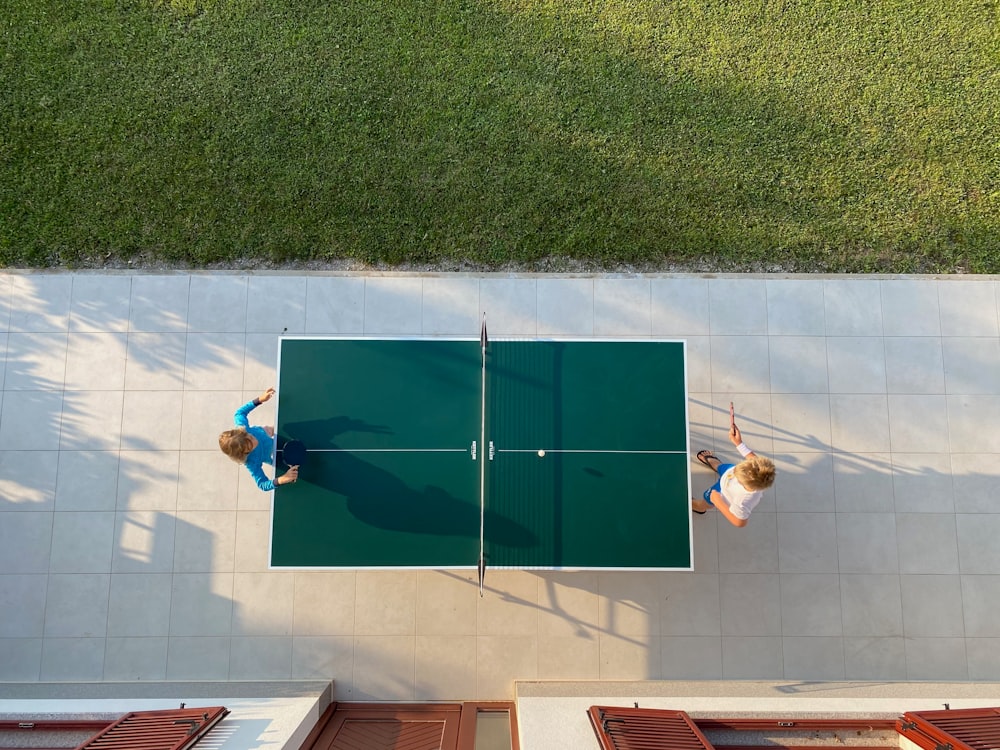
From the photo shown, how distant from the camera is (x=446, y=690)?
245 inches

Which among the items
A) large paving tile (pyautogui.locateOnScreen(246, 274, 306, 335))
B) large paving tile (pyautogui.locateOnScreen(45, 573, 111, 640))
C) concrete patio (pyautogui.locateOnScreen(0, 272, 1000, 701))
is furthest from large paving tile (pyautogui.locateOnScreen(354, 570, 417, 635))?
large paving tile (pyautogui.locateOnScreen(246, 274, 306, 335))

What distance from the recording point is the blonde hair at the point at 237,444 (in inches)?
197

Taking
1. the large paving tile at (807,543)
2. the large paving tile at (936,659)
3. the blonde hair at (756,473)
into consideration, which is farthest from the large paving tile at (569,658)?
the large paving tile at (936,659)

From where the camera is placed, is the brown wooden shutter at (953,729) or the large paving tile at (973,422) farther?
the large paving tile at (973,422)

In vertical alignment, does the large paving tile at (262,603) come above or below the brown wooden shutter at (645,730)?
above

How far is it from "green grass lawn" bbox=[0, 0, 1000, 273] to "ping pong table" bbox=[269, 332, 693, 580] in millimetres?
2003

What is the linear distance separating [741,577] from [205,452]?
6.36 meters

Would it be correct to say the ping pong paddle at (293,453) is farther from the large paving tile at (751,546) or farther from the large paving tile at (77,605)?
the large paving tile at (751,546)

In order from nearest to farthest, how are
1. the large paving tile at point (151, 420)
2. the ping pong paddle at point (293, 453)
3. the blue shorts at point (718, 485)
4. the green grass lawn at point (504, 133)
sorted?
the ping pong paddle at point (293, 453)
the blue shorts at point (718, 485)
the large paving tile at point (151, 420)
the green grass lawn at point (504, 133)

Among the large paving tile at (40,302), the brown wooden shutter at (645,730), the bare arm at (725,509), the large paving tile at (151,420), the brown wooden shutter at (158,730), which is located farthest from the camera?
the large paving tile at (40,302)

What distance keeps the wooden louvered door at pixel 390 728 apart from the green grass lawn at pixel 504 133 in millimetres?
5130

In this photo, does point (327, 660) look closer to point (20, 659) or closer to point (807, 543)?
point (20, 659)

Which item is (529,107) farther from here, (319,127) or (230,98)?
(230,98)

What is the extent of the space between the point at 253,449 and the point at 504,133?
15.9 feet
